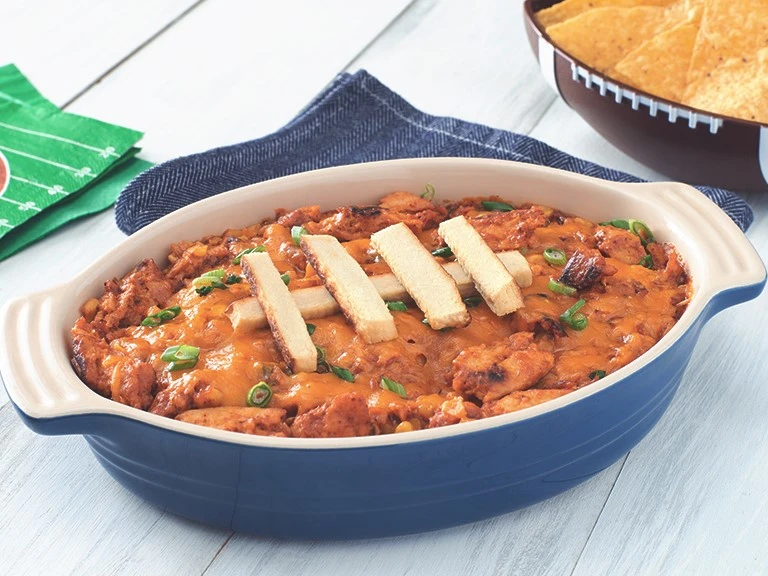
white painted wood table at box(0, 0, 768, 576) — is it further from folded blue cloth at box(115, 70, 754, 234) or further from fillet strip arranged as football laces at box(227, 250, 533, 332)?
fillet strip arranged as football laces at box(227, 250, 533, 332)

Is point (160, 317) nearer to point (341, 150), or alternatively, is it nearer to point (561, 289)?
point (561, 289)

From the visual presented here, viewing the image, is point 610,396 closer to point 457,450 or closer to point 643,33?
point 457,450

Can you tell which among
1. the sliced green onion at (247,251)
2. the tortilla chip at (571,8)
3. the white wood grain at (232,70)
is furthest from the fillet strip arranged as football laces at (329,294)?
the white wood grain at (232,70)

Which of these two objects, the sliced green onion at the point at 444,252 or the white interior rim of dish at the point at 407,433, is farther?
the sliced green onion at the point at 444,252


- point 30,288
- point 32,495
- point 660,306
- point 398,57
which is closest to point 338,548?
point 32,495

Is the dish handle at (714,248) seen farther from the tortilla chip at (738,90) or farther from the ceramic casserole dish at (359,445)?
the tortilla chip at (738,90)

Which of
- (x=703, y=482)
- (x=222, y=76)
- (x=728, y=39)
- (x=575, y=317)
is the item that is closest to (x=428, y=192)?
(x=575, y=317)

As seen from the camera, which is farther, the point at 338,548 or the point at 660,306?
the point at 660,306
